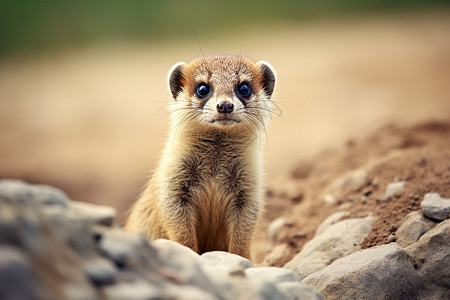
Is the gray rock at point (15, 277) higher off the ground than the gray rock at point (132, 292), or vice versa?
the gray rock at point (15, 277)

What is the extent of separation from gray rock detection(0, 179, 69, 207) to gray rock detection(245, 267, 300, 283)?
1042mm

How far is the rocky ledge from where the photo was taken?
2129mm

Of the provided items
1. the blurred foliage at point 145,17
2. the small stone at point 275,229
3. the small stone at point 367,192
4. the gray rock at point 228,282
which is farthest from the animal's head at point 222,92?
the blurred foliage at point 145,17

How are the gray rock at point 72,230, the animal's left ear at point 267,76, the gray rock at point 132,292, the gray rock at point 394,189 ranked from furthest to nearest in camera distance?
the animal's left ear at point 267,76 < the gray rock at point 394,189 < the gray rock at point 72,230 < the gray rock at point 132,292

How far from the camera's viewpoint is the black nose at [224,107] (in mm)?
4441

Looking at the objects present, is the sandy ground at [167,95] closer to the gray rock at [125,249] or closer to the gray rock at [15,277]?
the gray rock at [125,249]

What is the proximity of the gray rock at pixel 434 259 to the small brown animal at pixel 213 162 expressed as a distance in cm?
146

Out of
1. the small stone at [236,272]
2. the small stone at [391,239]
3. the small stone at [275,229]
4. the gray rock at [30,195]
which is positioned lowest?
the small stone at [275,229]


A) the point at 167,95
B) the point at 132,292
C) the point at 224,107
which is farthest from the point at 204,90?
the point at 167,95

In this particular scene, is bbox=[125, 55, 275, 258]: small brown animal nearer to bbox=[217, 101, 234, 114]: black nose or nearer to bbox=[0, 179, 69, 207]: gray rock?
bbox=[217, 101, 234, 114]: black nose

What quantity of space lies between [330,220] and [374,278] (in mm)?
1703

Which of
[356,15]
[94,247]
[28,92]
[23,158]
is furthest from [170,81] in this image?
[356,15]

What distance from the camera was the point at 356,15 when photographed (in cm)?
1434

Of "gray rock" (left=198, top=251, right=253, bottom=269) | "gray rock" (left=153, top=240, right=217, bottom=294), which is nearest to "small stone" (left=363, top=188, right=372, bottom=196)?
"gray rock" (left=198, top=251, right=253, bottom=269)
